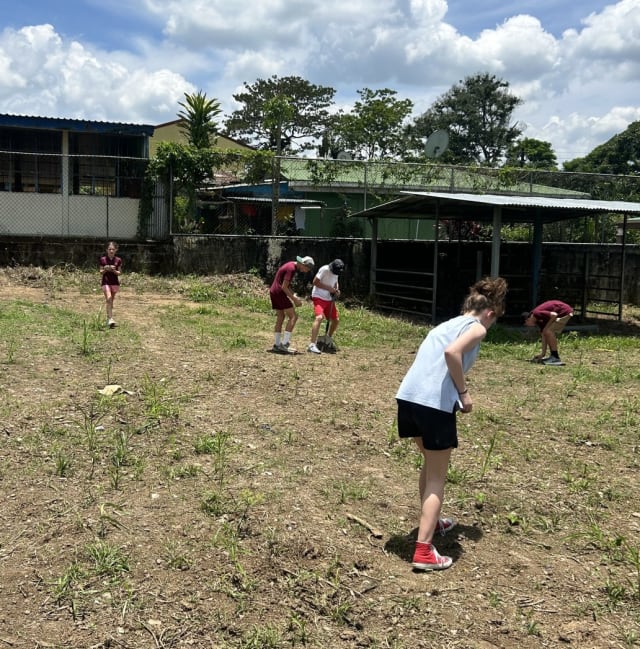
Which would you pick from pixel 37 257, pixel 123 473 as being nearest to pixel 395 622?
pixel 123 473

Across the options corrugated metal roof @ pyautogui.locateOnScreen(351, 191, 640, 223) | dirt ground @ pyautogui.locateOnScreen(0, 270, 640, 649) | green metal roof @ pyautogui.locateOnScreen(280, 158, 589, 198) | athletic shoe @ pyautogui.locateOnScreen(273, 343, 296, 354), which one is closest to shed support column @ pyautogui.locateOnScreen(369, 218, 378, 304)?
corrugated metal roof @ pyautogui.locateOnScreen(351, 191, 640, 223)

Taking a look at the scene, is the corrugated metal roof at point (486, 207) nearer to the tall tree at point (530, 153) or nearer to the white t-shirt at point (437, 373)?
the white t-shirt at point (437, 373)

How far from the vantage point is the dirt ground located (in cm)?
334

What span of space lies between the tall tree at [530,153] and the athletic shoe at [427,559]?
2323 inches

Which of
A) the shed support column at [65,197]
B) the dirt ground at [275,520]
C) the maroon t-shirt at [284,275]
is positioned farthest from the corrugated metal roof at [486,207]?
the shed support column at [65,197]

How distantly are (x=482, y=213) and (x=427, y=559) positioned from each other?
13078mm

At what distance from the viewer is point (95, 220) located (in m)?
17.4

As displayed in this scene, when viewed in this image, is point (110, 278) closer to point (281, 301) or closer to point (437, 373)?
point (281, 301)

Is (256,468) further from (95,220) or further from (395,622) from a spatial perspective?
(95,220)

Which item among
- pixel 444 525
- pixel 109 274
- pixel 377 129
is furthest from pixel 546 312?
pixel 377 129

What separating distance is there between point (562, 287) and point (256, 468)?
13703mm

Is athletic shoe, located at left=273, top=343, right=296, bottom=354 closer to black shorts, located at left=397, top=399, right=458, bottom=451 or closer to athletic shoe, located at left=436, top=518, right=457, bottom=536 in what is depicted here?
athletic shoe, located at left=436, top=518, right=457, bottom=536

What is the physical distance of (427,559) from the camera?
3.89 metres

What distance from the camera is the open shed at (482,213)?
13.0 m
